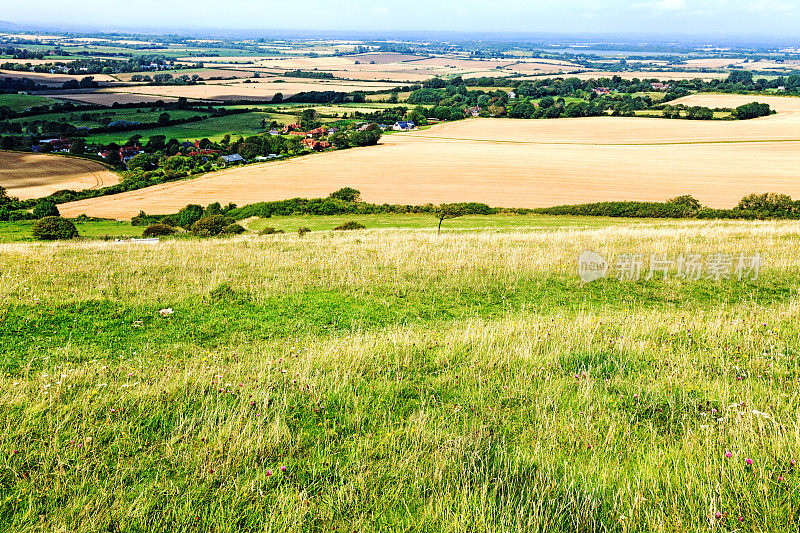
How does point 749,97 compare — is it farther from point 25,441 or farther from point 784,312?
point 25,441

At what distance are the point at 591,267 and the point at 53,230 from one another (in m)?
39.3

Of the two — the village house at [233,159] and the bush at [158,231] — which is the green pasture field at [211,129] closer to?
the village house at [233,159]

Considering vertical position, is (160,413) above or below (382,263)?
above

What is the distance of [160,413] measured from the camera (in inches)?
219

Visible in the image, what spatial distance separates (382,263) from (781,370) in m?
11.1

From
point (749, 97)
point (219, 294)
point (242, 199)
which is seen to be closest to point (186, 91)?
point (242, 199)

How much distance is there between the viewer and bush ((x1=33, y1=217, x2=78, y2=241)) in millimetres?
38294

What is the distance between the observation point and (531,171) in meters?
71.4

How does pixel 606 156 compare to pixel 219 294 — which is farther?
pixel 606 156

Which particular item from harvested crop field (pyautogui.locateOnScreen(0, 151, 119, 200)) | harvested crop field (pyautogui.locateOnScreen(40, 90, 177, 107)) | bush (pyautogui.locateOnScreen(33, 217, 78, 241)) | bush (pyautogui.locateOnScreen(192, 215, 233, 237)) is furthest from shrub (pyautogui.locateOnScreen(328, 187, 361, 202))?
harvested crop field (pyautogui.locateOnScreen(40, 90, 177, 107))

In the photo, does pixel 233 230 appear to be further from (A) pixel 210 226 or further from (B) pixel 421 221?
(B) pixel 421 221

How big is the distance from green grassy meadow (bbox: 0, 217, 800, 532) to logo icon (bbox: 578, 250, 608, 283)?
2.92 meters

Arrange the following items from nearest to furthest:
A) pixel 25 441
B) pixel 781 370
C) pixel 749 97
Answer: pixel 25 441 < pixel 781 370 < pixel 749 97

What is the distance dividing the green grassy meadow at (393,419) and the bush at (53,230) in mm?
31906
